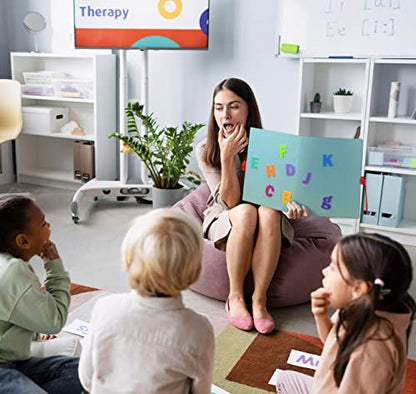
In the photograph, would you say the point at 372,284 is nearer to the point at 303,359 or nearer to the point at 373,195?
the point at 303,359

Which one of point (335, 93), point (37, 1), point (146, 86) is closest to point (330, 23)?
point (335, 93)

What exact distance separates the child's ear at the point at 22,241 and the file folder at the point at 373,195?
2359 millimetres

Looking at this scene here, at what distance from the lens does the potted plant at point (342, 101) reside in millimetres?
3429

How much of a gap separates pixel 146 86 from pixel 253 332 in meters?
2.20

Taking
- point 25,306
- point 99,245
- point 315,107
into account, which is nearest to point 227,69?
point 315,107

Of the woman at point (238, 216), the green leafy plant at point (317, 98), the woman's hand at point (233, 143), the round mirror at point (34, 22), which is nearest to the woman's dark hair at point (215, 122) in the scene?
the woman at point (238, 216)

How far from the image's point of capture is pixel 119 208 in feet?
13.1

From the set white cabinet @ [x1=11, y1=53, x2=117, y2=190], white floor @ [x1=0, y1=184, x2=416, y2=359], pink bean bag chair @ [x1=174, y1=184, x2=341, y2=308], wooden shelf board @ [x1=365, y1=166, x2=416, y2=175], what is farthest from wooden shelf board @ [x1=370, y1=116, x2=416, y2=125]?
white cabinet @ [x1=11, y1=53, x2=117, y2=190]

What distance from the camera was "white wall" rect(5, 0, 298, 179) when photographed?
3.72 metres

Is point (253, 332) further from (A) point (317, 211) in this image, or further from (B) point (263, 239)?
(A) point (317, 211)

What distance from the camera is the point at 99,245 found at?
127 inches

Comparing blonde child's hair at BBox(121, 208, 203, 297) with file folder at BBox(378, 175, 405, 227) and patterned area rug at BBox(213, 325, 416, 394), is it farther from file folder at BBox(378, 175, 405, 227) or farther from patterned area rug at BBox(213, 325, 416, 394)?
file folder at BBox(378, 175, 405, 227)

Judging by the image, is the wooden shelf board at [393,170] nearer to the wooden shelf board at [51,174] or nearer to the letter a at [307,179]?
the letter a at [307,179]

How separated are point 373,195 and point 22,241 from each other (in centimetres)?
239
